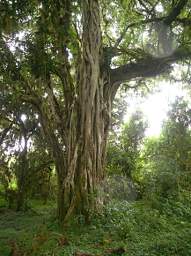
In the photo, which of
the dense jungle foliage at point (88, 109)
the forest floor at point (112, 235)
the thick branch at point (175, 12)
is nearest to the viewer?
the forest floor at point (112, 235)

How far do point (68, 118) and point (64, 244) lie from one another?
8.44 ft

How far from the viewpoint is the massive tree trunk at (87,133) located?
6473 millimetres

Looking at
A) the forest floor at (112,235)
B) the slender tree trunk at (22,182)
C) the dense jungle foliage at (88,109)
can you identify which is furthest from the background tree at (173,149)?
the slender tree trunk at (22,182)

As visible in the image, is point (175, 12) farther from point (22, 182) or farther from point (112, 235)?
point (22, 182)

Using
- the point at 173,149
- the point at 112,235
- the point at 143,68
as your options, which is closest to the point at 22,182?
the point at 173,149

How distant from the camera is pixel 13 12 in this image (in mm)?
5957

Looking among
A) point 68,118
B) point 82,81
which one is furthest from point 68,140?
point 82,81

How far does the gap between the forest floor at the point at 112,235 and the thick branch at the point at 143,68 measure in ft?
8.89

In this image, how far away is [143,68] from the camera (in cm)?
791

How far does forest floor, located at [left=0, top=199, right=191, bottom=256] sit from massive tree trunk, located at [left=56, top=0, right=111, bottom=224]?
363 millimetres

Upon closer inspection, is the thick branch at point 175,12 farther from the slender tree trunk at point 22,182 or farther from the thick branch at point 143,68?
the slender tree trunk at point 22,182

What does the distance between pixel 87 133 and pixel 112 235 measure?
1.90 meters

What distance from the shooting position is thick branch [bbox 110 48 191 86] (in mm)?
7820

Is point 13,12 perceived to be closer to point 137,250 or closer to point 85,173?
point 85,173
